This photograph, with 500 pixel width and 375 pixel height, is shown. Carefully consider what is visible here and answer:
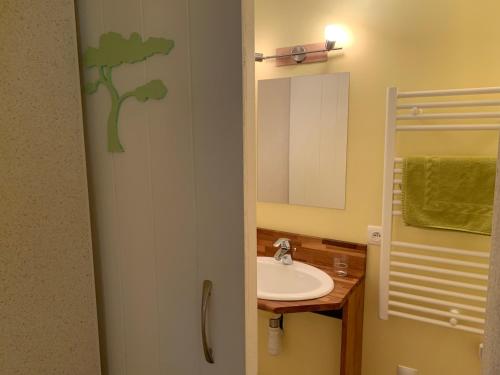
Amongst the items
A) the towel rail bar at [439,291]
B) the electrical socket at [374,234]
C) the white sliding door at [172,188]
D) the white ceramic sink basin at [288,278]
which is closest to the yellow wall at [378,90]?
the electrical socket at [374,234]

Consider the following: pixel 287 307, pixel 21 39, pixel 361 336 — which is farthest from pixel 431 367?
pixel 21 39

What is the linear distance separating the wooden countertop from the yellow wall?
55 mm

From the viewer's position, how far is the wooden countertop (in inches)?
58.0

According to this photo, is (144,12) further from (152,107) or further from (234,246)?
(234,246)

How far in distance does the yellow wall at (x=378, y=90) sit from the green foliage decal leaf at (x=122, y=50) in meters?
1.26

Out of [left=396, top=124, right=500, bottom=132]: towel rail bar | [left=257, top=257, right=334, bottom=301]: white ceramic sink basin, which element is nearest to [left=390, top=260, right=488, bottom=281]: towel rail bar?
[left=257, top=257, right=334, bottom=301]: white ceramic sink basin

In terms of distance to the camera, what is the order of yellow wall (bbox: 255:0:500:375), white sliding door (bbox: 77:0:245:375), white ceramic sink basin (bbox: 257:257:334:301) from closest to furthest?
white sliding door (bbox: 77:0:245:375), yellow wall (bbox: 255:0:500:375), white ceramic sink basin (bbox: 257:257:334:301)

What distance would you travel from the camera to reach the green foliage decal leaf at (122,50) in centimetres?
76

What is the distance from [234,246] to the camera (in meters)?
0.73

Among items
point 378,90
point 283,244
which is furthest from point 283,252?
point 378,90

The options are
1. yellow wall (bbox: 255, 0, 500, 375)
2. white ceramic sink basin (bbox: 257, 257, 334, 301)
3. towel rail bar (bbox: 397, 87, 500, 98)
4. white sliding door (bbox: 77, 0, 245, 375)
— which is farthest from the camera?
white ceramic sink basin (bbox: 257, 257, 334, 301)

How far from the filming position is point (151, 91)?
0.79 metres

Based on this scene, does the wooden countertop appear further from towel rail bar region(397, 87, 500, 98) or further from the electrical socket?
towel rail bar region(397, 87, 500, 98)

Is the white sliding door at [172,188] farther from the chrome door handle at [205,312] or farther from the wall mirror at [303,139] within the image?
the wall mirror at [303,139]
